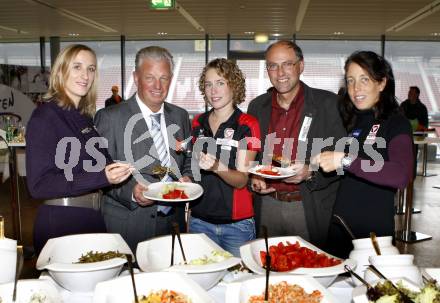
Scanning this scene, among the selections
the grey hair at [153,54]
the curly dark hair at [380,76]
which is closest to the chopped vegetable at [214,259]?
the curly dark hair at [380,76]

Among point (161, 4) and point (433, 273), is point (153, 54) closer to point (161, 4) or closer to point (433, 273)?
point (433, 273)

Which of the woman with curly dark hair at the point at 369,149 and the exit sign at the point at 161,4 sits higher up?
the exit sign at the point at 161,4

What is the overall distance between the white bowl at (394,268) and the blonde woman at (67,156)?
1058 millimetres

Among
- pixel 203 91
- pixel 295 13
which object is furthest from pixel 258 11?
pixel 203 91

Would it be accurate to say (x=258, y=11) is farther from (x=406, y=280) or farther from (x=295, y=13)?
(x=406, y=280)

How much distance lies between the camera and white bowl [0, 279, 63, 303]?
1.32 metres

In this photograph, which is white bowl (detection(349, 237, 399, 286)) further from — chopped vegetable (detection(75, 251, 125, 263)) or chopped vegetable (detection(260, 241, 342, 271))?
chopped vegetable (detection(75, 251, 125, 263))

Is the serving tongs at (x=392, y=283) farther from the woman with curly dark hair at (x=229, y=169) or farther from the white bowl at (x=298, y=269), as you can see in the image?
the woman with curly dark hair at (x=229, y=169)

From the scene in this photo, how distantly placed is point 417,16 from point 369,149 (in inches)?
306

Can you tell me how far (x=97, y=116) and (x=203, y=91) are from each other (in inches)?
22.9

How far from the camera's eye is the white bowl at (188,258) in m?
1.44

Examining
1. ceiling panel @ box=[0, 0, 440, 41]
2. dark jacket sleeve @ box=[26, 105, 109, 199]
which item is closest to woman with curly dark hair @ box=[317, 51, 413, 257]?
dark jacket sleeve @ box=[26, 105, 109, 199]

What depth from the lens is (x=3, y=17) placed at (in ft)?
30.1

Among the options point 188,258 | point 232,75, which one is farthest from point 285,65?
point 188,258
